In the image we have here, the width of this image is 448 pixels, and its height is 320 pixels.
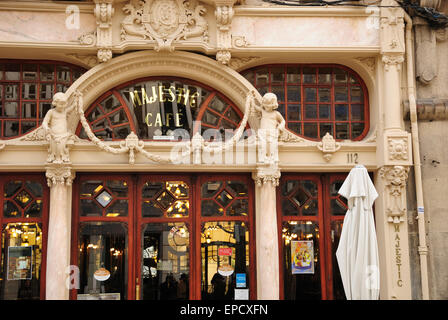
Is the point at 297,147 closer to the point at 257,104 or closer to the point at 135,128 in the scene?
the point at 257,104

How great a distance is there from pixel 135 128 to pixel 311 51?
352cm

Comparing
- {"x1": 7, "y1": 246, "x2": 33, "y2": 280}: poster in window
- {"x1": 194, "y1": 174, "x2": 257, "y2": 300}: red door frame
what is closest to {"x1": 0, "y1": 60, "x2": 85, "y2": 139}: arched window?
{"x1": 7, "y1": 246, "x2": 33, "y2": 280}: poster in window

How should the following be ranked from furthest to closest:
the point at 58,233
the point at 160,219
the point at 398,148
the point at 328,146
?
the point at 160,219
the point at 328,146
the point at 398,148
the point at 58,233

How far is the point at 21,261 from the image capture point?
11.2 meters

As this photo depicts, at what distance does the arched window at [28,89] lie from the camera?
11.6 meters

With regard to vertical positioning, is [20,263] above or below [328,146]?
below

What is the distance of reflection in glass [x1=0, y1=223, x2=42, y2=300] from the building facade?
2cm

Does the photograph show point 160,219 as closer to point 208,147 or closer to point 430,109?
point 208,147

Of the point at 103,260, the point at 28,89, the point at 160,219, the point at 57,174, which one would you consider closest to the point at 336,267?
the point at 160,219

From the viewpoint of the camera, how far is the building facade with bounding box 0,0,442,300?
437 inches

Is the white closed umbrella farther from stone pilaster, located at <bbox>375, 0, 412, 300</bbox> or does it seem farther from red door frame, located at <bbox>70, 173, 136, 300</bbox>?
red door frame, located at <bbox>70, 173, 136, 300</bbox>

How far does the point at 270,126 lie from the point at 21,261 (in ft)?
16.6

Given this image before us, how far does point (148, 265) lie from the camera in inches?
449

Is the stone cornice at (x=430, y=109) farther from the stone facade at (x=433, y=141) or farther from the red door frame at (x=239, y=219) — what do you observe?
the red door frame at (x=239, y=219)
